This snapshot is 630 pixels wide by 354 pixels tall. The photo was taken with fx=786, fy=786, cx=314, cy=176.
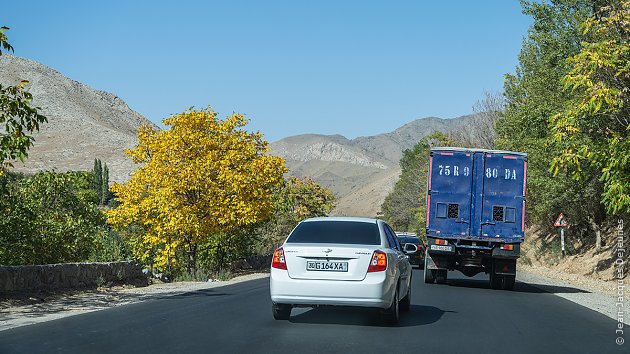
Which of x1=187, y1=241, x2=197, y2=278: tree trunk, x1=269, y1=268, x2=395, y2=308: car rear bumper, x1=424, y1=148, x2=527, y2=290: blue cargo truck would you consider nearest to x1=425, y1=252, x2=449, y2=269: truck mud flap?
x1=424, y1=148, x2=527, y2=290: blue cargo truck

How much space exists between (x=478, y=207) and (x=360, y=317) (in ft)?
30.5

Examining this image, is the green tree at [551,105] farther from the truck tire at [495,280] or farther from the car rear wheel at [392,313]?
the car rear wheel at [392,313]

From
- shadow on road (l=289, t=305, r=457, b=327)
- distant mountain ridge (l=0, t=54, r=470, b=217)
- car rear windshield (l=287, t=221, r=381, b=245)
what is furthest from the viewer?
distant mountain ridge (l=0, t=54, r=470, b=217)

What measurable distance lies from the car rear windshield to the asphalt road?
1.29 m

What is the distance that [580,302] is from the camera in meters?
18.9

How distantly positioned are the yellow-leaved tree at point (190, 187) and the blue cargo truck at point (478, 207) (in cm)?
1030

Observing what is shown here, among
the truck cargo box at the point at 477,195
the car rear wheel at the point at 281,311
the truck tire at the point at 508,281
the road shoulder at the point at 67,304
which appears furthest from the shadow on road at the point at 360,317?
the truck tire at the point at 508,281

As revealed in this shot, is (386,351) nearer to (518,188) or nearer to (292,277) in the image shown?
(292,277)

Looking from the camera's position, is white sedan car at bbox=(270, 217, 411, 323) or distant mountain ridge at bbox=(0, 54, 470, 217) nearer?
white sedan car at bbox=(270, 217, 411, 323)

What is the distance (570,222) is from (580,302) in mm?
24479

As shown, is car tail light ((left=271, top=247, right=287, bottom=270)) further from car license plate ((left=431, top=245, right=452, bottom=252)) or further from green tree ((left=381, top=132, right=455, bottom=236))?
green tree ((left=381, top=132, right=455, bottom=236))

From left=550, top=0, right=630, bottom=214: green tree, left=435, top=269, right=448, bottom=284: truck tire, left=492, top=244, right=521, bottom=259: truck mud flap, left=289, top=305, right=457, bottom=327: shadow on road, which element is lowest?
left=435, top=269, right=448, bottom=284: truck tire

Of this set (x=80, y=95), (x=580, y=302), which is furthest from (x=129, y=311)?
(x=80, y=95)

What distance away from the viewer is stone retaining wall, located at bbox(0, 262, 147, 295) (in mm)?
15195
